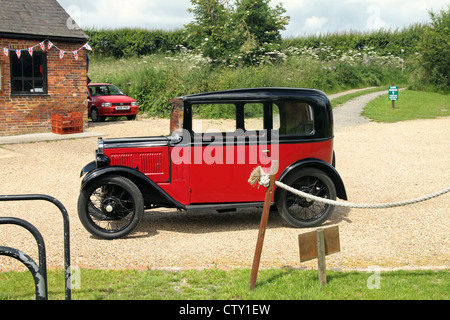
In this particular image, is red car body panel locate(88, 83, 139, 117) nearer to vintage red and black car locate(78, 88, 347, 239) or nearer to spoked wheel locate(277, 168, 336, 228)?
vintage red and black car locate(78, 88, 347, 239)

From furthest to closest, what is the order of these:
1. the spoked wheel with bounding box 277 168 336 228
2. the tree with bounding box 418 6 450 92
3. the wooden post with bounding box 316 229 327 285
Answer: the tree with bounding box 418 6 450 92 → the spoked wheel with bounding box 277 168 336 228 → the wooden post with bounding box 316 229 327 285

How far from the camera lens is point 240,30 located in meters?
26.6

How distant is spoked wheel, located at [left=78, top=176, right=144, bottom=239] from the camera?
6566 millimetres

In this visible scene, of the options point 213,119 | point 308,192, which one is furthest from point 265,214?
point 308,192

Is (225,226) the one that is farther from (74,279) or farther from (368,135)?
(368,135)

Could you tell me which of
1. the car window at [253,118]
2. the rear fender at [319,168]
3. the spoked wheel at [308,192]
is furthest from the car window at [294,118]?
the spoked wheel at [308,192]

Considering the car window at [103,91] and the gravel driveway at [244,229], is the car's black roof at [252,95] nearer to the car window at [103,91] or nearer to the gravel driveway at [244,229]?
the gravel driveway at [244,229]

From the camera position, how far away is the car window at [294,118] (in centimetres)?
705

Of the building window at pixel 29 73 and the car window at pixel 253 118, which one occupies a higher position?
the building window at pixel 29 73

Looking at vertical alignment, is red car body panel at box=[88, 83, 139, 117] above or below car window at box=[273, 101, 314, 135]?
above

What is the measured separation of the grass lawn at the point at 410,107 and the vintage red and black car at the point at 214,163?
45.9ft

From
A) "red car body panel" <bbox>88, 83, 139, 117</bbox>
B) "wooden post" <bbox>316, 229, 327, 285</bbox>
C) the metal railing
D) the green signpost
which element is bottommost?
"wooden post" <bbox>316, 229, 327, 285</bbox>

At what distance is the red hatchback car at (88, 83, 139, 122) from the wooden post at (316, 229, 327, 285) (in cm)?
1724

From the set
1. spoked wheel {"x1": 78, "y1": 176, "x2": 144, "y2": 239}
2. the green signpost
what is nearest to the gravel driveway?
spoked wheel {"x1": 78, "y1": 176, "x2": 144, "y2": 239}
